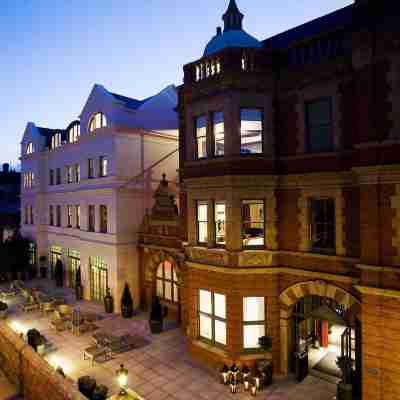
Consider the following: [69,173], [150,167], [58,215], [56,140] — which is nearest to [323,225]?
[150,167]

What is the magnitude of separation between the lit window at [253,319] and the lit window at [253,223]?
231 cm

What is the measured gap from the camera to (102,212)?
23000mm

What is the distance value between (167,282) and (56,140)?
1764 centimetres

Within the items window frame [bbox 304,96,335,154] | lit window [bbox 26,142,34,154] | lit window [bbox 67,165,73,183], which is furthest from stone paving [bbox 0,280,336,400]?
lit window [bbox 26,142,34,154]

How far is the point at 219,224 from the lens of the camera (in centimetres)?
1398

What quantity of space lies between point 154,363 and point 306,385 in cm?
639

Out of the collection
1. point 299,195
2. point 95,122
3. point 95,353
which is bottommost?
point 95,353

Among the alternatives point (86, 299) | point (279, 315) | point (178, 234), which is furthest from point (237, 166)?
point (86, 299)

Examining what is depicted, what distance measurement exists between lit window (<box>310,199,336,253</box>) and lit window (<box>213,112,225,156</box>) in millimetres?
4312

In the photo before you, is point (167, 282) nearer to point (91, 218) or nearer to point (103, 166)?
point (91, 218)

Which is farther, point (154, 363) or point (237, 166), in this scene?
point (154, 363)

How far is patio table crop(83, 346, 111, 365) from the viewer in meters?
14.5

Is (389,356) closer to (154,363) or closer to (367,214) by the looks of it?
(367,214)

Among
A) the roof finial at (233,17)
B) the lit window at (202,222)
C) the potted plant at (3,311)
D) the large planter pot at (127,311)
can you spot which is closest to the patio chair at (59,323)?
the large planter pot at (127,311)
